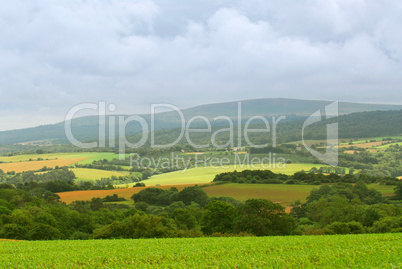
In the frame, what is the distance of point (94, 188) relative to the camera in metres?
103

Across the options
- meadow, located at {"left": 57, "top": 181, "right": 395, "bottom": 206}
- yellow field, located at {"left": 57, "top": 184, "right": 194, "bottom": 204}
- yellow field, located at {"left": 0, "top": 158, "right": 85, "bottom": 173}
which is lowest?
yellow field, located at {"left": 57, "top": 184, "right": 194, "bottom": 204}

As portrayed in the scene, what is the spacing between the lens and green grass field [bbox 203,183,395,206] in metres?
79.6

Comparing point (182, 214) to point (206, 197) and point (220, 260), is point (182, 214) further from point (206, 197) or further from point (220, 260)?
point (220, 260)

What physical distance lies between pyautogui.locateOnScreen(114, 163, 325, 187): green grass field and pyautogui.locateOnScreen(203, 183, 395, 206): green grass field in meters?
13.1

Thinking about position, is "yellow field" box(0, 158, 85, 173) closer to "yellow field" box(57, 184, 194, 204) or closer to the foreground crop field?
"yellow field" box(57, 184, 194, 204)

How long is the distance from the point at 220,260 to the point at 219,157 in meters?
134

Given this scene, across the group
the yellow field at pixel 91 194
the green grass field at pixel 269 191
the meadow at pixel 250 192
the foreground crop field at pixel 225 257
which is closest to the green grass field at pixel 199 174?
the yellow field at pixel 91 194

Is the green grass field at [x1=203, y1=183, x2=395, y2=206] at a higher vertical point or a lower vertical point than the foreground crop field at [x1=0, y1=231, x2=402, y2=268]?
lower

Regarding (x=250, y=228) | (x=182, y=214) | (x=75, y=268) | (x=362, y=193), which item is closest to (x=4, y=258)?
(x=75, y=268)

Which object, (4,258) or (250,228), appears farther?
(250,228)

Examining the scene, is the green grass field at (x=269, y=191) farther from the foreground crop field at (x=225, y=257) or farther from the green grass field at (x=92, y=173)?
the foreground crop field at (x=225, y=257)

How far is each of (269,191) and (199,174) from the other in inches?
1425

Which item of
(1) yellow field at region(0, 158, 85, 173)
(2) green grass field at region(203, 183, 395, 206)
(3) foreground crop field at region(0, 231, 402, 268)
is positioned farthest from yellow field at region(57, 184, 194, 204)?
(3) foreground crop field at region(0, 231, 402, 268)

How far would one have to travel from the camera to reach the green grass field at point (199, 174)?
10719 cm
